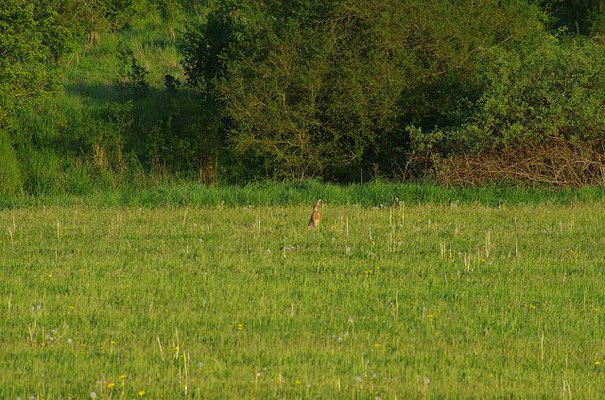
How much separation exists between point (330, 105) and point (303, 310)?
15358 millimetres

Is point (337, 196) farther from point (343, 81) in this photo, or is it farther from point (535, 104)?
point (535, 104)

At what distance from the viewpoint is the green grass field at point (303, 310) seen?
826 centimetres

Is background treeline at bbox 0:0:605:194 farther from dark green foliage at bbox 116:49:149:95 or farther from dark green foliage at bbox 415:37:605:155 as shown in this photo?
dark green foliage at bbox 116:49:149:95

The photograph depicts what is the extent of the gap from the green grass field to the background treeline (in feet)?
19.7

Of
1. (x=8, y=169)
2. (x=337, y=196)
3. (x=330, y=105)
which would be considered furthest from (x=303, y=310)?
(x=8, y=169)

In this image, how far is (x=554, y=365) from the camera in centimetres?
874

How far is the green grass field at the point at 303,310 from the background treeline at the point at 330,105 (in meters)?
6.00

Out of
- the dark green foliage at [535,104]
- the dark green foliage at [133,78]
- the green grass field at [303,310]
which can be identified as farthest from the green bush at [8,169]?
the dark green foliage at [535,104]

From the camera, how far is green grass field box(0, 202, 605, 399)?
8.26 m

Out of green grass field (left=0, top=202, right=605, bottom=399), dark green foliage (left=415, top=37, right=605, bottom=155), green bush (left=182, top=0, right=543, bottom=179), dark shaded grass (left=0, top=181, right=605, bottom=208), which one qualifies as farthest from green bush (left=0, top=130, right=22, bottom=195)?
dark green foliage (left=415, top=37, right=605, bottom=155)

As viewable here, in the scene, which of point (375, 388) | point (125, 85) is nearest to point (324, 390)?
point (375, 388)

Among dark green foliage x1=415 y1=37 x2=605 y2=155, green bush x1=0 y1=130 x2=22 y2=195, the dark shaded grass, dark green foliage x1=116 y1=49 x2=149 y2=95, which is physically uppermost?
dark green foliage x1=415 y1=37 x2=605 y2=155

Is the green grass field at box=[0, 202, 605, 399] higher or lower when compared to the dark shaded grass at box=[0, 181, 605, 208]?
higher

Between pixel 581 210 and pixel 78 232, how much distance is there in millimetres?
9135
